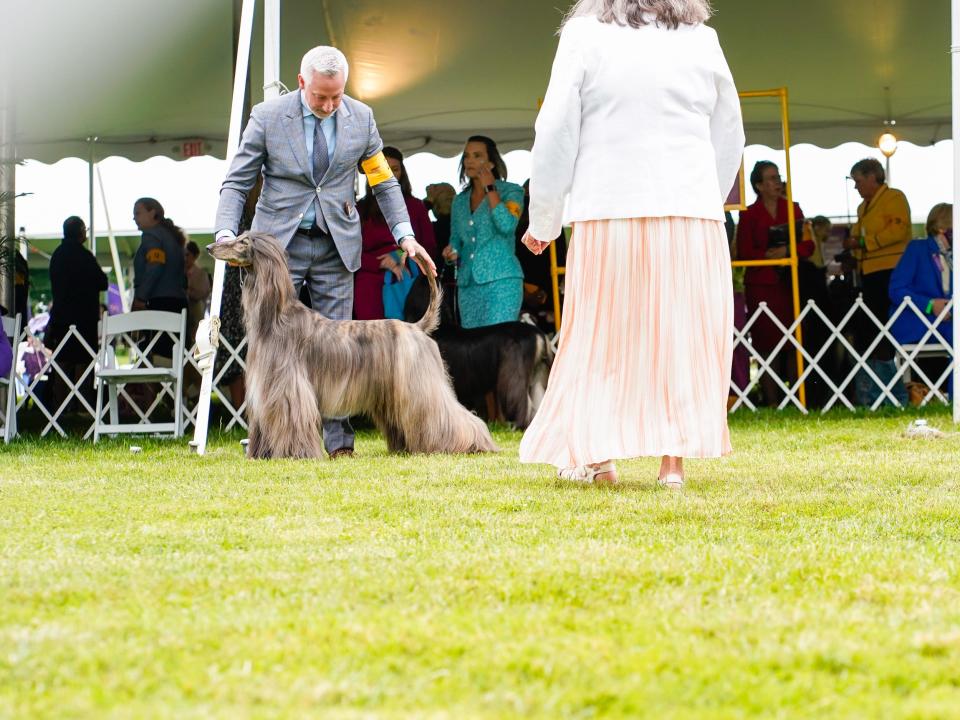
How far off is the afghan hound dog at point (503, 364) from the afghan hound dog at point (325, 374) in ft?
5.14

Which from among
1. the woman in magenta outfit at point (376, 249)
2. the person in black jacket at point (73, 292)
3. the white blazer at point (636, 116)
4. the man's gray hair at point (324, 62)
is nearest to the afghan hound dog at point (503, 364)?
the woman in magenta outfit at point (376, 249)

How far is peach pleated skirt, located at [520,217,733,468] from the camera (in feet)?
13.6

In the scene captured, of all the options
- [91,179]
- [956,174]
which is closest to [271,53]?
[956,174]

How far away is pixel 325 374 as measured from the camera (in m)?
5.62

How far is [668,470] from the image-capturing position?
4.35m

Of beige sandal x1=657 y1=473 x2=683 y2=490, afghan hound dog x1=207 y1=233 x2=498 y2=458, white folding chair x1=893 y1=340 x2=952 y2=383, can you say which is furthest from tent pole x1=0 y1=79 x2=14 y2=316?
beige sandal x1=657 y1=473 x2=683 y2=490

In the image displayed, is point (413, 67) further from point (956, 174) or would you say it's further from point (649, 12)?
point (649, 12)

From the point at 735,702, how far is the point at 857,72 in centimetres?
1044

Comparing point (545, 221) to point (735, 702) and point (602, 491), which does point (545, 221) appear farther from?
point (735, 702)

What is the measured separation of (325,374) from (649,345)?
1890 mm

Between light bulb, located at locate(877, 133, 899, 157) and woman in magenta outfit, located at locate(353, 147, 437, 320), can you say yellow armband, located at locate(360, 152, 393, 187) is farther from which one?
light bulb, located at locate(877, 133, 899, 157)

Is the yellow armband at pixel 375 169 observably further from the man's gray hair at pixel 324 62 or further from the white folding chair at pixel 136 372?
the white folding chair at pixel 136 372

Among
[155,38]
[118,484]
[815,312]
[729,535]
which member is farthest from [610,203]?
[155,38]

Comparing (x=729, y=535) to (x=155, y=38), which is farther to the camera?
(x=155, y=38)
